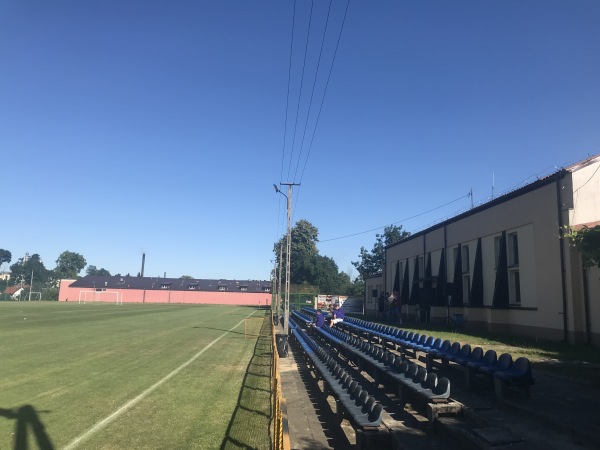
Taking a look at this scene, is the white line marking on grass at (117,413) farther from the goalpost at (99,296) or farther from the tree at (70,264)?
the tree at (70,264)

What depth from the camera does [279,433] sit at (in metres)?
4.90

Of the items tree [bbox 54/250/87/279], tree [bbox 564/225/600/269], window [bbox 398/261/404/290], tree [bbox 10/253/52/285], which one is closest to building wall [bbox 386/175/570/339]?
tree [bbox 564/225/600/269]

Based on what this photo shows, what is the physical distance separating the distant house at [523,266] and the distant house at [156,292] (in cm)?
7443

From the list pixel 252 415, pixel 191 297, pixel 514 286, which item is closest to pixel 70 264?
pixel 191 297

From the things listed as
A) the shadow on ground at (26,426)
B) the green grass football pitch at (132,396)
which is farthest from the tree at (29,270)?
the shadow on ground at (26,426)

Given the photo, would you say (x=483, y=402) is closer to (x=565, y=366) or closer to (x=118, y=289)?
(x=565, y=366)

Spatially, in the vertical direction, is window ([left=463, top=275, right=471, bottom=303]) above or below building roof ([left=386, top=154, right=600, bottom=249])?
below

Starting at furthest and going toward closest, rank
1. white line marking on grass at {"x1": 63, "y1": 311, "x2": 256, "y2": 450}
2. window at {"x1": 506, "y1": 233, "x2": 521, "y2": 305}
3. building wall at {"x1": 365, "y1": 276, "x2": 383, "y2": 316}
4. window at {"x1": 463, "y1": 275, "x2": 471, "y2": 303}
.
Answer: building wall at {"x1": 365, "y1": 276, "x2": 383, "y2": 316}
window at {"x1": 463, "y1": 275, "x2": 471, "y2": 303}
window at {"x1": 506, "y1": 233, "x2": 521, "y2": 305}
white line marking on grass at {"x1": 63, "y1": 311, "x2": 256, "y2": 450}

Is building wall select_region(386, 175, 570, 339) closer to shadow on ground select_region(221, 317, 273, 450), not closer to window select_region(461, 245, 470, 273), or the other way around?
window select_region(461, 245, 470, 273)

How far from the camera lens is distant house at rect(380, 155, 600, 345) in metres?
17.5

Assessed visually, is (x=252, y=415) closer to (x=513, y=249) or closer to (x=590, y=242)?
(x=590, y=242)

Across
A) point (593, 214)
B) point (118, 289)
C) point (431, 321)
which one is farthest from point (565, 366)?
point (118, 289)

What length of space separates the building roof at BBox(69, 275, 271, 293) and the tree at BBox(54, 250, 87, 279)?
64.9 meters

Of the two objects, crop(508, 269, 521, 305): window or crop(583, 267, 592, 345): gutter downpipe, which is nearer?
crop(583, 267, 592, 345): gutter downpipe
